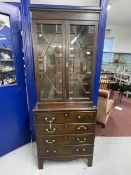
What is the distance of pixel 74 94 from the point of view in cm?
191

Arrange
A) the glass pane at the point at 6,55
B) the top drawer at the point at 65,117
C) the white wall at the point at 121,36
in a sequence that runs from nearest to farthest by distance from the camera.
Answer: the top drawer at the point at 65,117
the glass pane at the point at 6,55
the white wall at the point at 121,36

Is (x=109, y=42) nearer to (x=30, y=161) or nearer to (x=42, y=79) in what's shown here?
(x=42, y=79)

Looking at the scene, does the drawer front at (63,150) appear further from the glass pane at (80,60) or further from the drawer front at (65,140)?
the glass pane at (80,60)

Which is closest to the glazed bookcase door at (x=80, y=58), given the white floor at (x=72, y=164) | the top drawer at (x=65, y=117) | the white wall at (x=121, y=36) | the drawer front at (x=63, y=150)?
the top drawer at (x=65, y=117)

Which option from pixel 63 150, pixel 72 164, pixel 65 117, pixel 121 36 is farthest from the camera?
pixel 121 36

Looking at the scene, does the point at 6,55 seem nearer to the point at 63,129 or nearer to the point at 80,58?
the point at 80,58

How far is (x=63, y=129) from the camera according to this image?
1698 millimetres

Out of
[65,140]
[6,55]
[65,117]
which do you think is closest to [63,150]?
[65,140]

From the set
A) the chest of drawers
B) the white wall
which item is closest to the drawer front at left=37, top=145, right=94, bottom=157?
the chest of drawers

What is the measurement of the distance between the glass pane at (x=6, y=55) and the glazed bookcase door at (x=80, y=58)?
2.58 ft

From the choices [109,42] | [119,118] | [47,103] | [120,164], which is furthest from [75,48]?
[109,42]

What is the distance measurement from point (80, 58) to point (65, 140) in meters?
1.10

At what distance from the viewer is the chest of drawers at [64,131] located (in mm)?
1637

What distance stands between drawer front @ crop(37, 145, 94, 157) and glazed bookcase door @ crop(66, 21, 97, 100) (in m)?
0.65
